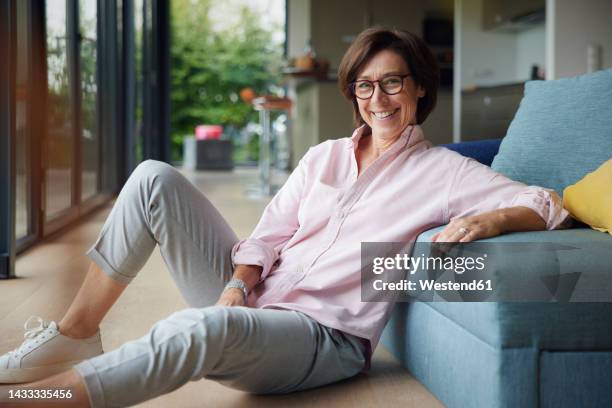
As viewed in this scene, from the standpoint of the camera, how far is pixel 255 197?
673 cm

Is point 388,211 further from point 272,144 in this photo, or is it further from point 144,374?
point 272,144

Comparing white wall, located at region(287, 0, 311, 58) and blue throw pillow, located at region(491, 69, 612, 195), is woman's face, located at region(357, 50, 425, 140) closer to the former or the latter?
blue throw pillow, located at region(491, 69, 612, 195)

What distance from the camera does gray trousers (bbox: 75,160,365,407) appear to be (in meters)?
1.44

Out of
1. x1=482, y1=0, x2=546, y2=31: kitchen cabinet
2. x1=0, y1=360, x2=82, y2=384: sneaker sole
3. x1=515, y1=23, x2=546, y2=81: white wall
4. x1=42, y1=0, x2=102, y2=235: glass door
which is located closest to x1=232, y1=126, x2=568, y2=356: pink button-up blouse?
x1=0, y1=360, x2=82, y2=384: sneaker sole

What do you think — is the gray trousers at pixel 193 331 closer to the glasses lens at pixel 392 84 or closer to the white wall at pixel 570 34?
the glasses lens at pixel 392 84

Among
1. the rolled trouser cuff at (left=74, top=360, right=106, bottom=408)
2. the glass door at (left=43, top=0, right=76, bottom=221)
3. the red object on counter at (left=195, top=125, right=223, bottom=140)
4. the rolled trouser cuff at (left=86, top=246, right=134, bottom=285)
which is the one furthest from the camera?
the red object on counter at (left=195, top=125, right=223, bottom=140)

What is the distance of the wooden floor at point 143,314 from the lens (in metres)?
1.79

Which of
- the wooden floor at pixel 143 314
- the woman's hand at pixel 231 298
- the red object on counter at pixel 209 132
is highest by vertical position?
the red object on counter at pixel 209 132

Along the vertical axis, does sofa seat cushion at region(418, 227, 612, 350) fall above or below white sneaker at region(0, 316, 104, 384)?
above

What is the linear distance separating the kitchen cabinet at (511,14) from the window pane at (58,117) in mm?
3824

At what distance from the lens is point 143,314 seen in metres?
2.66

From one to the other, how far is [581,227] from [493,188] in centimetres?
25

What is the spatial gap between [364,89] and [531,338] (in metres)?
0.76

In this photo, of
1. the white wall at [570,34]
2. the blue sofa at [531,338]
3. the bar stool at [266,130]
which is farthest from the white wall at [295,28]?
the blue sofa at [531,338]
